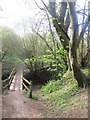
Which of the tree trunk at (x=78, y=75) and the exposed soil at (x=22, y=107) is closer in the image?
the exposed soil at (x=22, y=107)

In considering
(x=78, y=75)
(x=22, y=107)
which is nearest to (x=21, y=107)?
(x=22, y=107)

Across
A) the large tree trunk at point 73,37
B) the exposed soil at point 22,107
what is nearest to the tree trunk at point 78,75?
the large tree trunk at point 73,37

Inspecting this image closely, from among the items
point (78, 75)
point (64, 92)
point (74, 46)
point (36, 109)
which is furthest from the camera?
point (64, 92)

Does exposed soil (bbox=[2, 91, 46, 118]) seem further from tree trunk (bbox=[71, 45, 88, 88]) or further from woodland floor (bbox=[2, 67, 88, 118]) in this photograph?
tree trunk (bbox=[71, 45, 88, 88])

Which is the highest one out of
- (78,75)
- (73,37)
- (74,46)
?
(73,37)

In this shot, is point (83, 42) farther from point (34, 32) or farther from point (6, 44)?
point (6, 44)

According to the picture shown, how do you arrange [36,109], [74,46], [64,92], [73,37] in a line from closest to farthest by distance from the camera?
→ [36,109] → [73,37] → [74,46] → [64,92]

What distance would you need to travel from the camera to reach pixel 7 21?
394 inches

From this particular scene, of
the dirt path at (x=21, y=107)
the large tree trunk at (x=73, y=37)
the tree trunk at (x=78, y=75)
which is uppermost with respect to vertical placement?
the large tree trunk at (x=73, y=37)

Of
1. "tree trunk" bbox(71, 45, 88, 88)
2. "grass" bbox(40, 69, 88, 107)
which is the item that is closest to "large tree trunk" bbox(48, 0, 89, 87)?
"tree trunk" bbox(71, 45, 88, 88)

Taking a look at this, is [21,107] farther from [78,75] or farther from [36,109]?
[78,75]

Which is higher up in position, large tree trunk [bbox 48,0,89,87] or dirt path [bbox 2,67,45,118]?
large tree trunk [bbox 48,0,89,87]

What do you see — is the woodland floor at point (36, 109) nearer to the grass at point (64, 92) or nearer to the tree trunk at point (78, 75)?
the grass at point (64, 92)

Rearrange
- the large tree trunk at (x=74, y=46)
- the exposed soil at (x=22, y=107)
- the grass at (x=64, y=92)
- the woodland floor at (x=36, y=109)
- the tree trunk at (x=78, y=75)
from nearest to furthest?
the woodland floor at (x=36, y=109) < the exposed soil at (x=22, y=107) < the large tree trunk at (x=74, y=46) < the grass at (x=64, y=92) < the tree trunk at (x=78, y=75)
